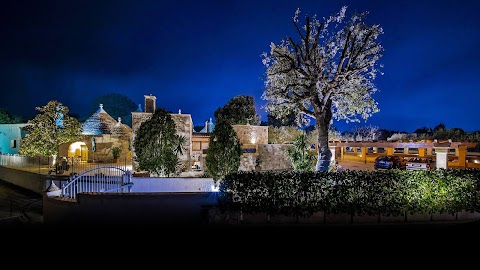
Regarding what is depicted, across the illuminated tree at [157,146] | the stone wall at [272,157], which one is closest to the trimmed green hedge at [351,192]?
the illuminated tree at [157,146]

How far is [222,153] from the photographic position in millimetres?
13727

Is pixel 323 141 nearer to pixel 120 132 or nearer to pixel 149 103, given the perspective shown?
pixel 149 103

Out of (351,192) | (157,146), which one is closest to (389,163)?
(351,192)

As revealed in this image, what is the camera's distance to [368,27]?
13094 mm

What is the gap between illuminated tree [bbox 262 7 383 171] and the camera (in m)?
13.2

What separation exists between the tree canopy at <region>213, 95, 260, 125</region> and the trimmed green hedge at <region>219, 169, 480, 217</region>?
32.2 meters

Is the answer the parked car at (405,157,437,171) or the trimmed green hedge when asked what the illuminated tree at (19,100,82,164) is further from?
the parked car at (405,157,437,171)

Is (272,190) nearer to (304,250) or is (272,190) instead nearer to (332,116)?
(304,250)

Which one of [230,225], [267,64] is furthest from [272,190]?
[267,64]

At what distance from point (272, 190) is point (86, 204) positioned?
586 centimetres

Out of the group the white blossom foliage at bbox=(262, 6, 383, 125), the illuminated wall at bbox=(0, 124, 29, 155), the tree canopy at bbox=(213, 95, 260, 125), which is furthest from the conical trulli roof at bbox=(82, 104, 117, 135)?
the white blossom foliage at bbox=(262, 6, 383, 125)

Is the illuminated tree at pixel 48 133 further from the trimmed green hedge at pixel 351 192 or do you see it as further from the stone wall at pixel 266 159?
the trimmed green hedge at pixel 351 192

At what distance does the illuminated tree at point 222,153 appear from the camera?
45.0 feet

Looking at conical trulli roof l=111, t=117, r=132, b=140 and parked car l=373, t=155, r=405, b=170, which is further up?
conical trulli roof l=111, t=117, r=132, b=140
